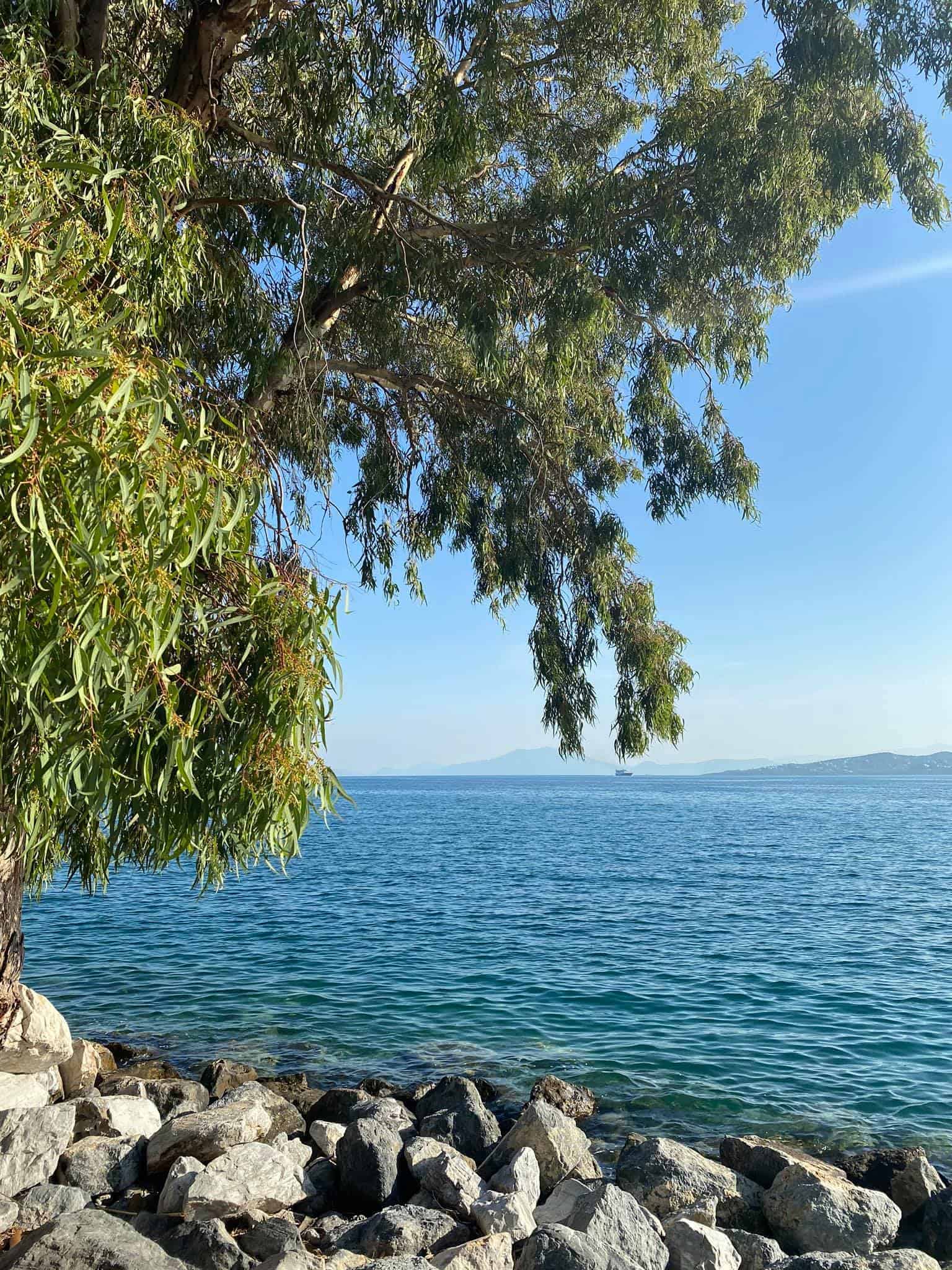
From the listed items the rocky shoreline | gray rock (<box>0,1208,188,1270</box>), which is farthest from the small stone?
gray rock (<box>0,1208,188,1270</box>)

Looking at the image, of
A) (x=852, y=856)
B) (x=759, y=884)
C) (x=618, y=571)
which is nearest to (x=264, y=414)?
(x=618, y=571)

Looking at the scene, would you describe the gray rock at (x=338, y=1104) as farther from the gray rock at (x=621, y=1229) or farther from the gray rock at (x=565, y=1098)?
the gray rock at (x=621, y=1229)

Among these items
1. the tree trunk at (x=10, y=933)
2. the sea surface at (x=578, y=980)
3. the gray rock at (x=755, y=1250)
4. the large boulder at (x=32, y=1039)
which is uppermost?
the tree trunk at (x=10, y=933)

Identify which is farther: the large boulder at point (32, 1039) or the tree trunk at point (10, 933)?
the large boulder at point (32, 1039)

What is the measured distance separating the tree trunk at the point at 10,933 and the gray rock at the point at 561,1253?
3.95 meters

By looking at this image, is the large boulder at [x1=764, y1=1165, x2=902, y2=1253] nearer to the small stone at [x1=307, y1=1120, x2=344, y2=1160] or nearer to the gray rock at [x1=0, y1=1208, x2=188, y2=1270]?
the small stone at [x1=307, y1=1120, x2=344, y2=1160]

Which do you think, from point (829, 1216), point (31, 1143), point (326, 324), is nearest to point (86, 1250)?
point (31, 1143)

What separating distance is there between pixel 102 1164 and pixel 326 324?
6.84 metres

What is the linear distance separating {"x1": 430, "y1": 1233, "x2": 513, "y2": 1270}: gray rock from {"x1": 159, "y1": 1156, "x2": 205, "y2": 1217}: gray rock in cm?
150

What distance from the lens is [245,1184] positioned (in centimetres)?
567

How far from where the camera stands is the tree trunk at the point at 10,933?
6746 millimetres

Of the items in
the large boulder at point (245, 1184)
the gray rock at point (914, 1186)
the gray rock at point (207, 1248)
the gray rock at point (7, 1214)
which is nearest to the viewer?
the gray rock at point (207, 1248)

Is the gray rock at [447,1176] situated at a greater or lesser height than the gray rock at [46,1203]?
lesser

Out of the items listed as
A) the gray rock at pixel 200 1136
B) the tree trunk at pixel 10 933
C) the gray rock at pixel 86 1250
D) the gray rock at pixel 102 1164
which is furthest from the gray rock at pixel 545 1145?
Result: the tree trunk at pixel 10 933
